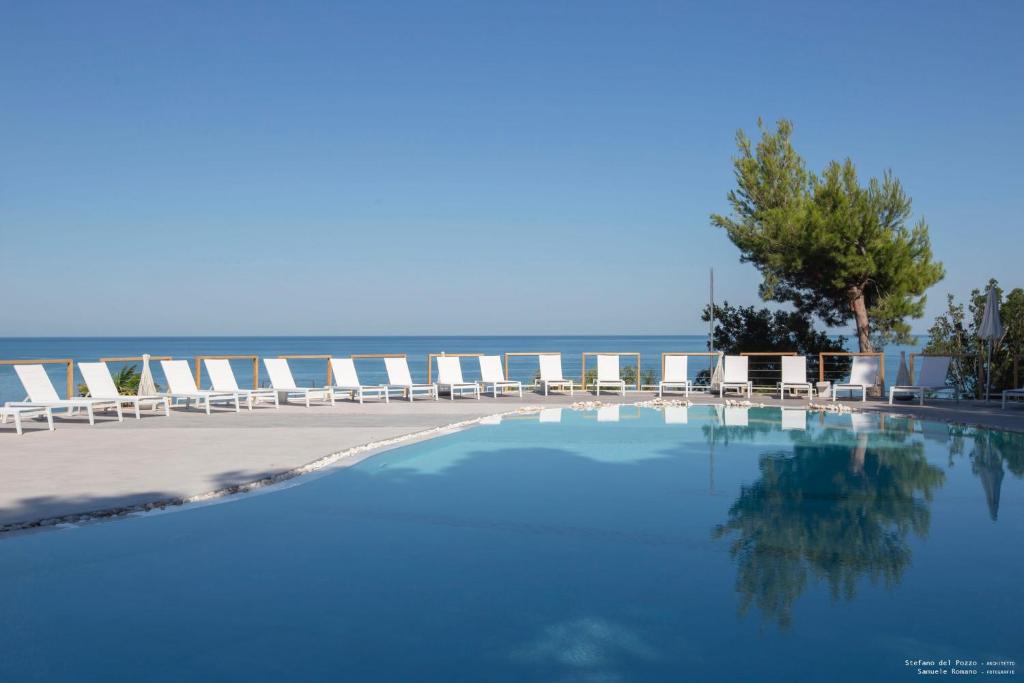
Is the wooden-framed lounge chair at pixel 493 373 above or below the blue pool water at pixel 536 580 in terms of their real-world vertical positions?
above

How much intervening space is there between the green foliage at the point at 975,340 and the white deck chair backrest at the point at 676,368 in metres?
4.64

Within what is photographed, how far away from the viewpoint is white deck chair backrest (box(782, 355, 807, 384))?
1352 cm

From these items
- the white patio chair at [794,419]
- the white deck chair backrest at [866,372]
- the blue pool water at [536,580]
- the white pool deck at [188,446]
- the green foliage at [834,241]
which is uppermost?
the green foliage at [834,241]

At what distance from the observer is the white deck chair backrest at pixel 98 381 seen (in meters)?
9.95

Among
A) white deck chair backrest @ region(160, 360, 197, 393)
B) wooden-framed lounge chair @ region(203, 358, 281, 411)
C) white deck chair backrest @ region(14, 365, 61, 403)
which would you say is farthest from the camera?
wooden-framed lounge chair @ region(203, 358, 281, 411)

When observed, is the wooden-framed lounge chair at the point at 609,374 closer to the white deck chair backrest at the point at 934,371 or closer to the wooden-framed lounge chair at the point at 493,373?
the wooden-framed lounge chair at the point at 493,373

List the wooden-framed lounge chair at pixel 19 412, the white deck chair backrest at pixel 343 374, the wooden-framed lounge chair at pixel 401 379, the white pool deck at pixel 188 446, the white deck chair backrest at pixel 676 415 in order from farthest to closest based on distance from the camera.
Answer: the wooden-framed lounge chair at pixel 401 379 → the white deck chair backrest at pixel 343 374 → the white deck chair backrest at pixel 676 415 → the wooden-framed lounge chair at pixel 19 412 → the white pool deck at pixel 188 446

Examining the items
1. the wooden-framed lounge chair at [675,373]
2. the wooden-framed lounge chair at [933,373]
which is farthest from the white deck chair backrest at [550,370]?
the wooden-framed lounge chair at [933,373]

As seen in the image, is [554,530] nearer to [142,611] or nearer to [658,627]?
[658,627]

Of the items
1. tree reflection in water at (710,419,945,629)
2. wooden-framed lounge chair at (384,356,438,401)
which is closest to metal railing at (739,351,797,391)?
wooden-framed lounge chair at (384,356,438,401)

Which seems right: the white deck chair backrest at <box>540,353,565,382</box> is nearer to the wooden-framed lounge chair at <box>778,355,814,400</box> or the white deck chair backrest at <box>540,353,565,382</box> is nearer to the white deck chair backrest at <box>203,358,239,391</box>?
the wooden-framed lounge chair at <box>778,355,814,400</box>

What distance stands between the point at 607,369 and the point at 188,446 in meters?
8.77

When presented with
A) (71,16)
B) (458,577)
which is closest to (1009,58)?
(458,577)

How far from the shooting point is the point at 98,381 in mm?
10016
